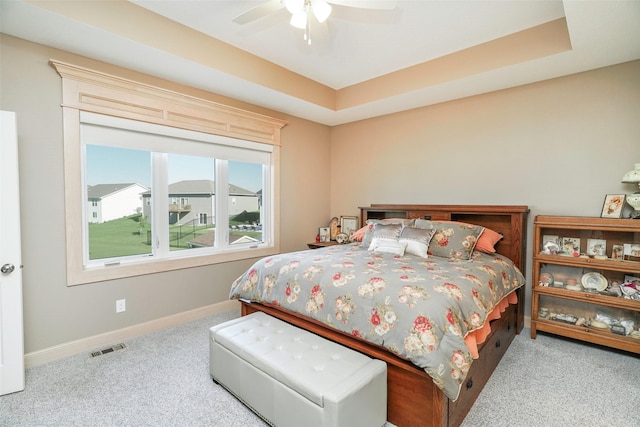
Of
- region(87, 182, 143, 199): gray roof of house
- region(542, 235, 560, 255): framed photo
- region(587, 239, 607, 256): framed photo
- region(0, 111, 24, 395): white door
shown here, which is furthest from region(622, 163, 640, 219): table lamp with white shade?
region(0, 111, 24, 395): white door

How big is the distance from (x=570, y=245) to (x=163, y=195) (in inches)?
163

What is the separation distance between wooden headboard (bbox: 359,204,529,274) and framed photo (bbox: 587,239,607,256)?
0.52 meters

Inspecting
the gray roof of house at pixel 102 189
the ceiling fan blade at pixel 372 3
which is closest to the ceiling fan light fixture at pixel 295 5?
the ceiling fan blade at pixel 372 3

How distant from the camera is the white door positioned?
2.11 meters

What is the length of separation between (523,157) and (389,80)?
1702 mm

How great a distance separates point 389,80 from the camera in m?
3.64

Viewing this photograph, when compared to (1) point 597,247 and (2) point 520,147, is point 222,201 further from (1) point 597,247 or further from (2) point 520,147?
(1) point 597,247

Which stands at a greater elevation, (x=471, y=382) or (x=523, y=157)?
(x=523, y=157)

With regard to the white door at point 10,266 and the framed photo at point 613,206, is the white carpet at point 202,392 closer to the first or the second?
the white door at point 10,266

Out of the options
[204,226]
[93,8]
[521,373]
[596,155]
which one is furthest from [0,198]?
[596,155]

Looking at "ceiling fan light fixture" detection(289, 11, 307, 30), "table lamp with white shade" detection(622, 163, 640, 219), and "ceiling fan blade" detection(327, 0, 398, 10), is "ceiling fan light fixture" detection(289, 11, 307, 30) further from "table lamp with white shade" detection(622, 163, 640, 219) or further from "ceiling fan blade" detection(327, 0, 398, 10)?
"table lamp with white shade" detection(622, 163, 640, 219)

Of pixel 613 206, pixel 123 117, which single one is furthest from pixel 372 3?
pixel 613 206

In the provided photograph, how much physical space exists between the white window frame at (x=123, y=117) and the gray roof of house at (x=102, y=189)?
88mm

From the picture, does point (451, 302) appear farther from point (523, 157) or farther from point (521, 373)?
point (523, 157)
